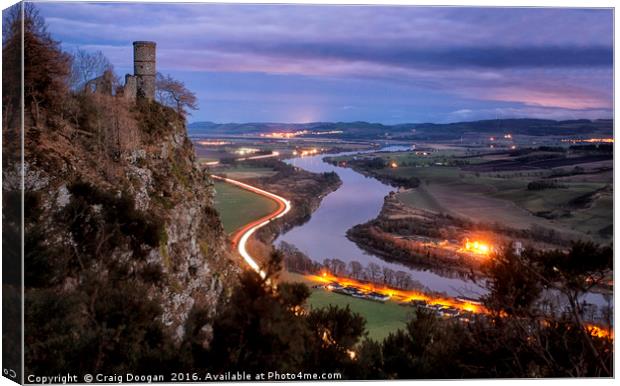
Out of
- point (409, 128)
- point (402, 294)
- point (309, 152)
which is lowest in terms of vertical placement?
point (402, 294)

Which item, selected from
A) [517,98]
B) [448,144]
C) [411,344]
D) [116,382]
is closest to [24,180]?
[116,382]

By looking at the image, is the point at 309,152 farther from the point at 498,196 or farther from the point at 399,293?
the point at 498,196

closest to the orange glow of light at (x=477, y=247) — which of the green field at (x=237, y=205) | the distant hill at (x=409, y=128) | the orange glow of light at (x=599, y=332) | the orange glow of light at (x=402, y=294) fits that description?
the orange glow of light at (x=402, y=294)

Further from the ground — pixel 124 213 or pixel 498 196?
pixel 498 196

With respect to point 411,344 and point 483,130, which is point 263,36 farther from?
point 411,344

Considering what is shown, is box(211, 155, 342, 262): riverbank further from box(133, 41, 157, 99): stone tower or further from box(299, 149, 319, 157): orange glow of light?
box(133, 41, 157, 99): stone tower

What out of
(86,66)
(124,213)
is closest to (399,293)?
(124,213)

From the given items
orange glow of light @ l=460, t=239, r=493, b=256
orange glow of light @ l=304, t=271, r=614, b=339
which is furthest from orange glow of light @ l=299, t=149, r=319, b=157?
orange glow of light @ l=460, t=239, r=493, b=256
